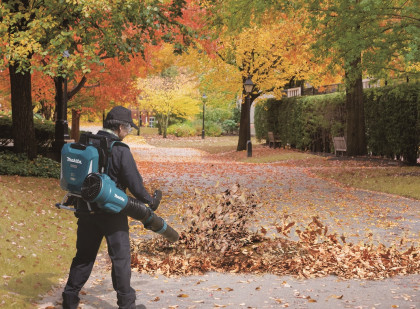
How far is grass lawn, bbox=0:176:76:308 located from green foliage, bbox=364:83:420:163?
12960 mm

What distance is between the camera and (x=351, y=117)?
999 inches

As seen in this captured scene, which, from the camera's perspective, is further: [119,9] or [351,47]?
[351,47]

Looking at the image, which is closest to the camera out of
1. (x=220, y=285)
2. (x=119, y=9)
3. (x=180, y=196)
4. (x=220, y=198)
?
(x=220, y=285)

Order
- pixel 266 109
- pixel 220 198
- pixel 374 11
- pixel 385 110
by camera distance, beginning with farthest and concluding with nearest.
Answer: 1. pixel 266 109
2. pixel 385 110
3. pixel 374 11
4. pixel 220 198

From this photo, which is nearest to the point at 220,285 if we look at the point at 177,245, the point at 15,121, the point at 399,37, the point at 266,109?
the point at 177,245

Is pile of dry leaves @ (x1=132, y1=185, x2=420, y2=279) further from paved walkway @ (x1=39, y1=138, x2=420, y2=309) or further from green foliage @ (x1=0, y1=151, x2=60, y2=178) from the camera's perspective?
green foliage @ (x1=0, y1=151, x2=60, y2=178)

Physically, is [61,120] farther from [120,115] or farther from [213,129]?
[213,129]

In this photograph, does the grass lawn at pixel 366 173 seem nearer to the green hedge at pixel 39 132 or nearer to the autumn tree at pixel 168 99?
the green hedge at pixel 39 132

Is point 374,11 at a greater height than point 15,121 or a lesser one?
greater

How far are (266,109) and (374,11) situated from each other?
22007mm

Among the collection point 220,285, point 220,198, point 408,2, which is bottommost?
point 220,285

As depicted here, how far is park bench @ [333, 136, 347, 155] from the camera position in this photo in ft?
89.8

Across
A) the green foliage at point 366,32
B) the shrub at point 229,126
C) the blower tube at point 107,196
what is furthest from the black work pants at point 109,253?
the shrub at point 229,126

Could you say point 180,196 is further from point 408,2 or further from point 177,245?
point 408,2
